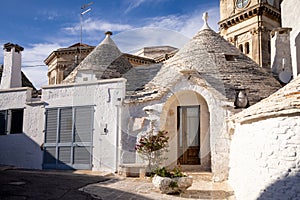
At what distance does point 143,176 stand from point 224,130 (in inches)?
127

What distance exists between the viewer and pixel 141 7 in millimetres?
12133

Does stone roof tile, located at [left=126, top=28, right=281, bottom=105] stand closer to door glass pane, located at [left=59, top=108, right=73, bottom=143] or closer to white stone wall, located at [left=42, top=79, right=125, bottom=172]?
white stone wall, located at [left=42, top=79, right=125, bottom=172]

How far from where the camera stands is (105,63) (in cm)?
1495

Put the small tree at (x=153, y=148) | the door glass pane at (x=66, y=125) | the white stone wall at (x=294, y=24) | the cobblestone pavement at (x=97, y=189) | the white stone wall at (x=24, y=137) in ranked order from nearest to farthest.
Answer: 1. the cobblestone pavement at (x=97, y=189)
2. the small tree at (x=153, y=148)
3. the white stone wall at (x=294, y=24)
4. the door glass pane at (x=66, y=125)
5. the white stone wall at (x=24, y=137)

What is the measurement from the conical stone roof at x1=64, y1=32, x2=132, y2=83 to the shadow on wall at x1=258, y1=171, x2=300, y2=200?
33.4 feet

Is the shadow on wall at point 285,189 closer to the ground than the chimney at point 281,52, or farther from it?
closer to the ground

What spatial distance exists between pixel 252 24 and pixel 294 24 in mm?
13506

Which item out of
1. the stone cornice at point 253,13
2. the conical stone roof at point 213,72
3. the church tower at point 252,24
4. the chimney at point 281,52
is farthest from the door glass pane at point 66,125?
the stone cornice at point 253,13

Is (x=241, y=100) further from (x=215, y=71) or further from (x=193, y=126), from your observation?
(x=193, y=126)

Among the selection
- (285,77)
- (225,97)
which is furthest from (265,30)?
(225,97)

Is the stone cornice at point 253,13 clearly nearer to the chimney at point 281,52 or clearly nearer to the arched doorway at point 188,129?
the chimney at point 281,52

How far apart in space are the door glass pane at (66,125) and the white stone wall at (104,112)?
340 mm

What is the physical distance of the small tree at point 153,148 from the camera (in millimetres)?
9977

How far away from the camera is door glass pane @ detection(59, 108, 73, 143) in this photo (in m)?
12.4
